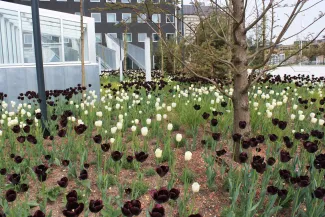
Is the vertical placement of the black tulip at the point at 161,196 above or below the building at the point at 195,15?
below

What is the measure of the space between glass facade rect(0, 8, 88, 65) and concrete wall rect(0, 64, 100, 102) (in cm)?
25

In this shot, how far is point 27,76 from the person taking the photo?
6984mm

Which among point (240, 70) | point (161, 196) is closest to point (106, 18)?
point (240, 70)

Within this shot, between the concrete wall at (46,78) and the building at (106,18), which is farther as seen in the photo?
the building at (106,18)

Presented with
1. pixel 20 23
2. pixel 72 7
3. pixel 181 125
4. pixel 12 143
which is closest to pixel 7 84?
pixel 20 23

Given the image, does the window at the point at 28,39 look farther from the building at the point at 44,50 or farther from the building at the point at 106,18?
the building at the point at 106,18

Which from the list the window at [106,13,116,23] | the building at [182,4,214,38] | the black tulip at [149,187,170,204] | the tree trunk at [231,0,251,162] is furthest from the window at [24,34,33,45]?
the window at [106,13,116,23]

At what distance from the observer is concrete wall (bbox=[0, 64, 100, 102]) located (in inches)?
263

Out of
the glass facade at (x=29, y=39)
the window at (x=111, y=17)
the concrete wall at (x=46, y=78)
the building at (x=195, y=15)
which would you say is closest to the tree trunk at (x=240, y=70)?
the building at (x=195, y=15)

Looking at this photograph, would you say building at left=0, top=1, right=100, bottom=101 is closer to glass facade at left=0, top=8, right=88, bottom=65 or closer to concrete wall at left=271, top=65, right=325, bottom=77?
glass facade at left=0, top=8, right=88, bottom=65

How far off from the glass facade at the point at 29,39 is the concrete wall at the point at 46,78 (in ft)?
0.82

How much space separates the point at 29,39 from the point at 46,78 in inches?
39.6

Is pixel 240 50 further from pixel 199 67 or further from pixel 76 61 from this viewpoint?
pixel 199 67

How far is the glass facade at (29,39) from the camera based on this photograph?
7.00m
